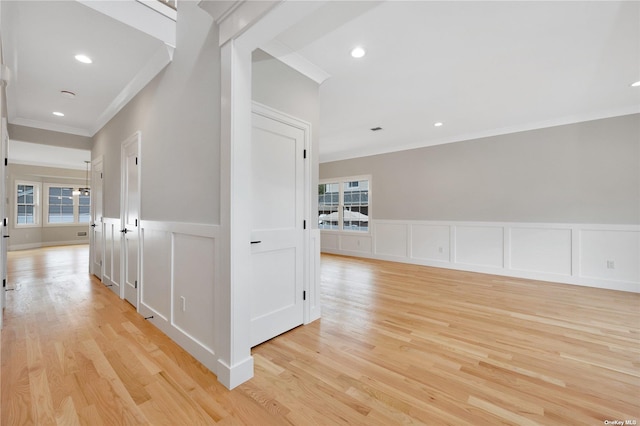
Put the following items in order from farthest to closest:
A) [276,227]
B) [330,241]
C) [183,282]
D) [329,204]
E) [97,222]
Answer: [329,204]
[330,241]
[97,222]
[276,227]
[183,282]

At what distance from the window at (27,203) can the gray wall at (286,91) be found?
10.1 metres

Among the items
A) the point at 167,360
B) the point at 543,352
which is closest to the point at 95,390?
the point at 167,360

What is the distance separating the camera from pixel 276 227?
7.97ft

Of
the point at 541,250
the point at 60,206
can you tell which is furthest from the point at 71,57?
the point at 60,206

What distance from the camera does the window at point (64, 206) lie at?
8.45 m

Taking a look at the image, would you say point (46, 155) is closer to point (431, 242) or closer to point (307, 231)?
point (307, 231)

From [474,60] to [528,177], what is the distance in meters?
3.01

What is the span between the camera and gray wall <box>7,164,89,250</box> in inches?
299

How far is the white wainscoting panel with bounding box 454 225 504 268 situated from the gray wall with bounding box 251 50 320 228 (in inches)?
150

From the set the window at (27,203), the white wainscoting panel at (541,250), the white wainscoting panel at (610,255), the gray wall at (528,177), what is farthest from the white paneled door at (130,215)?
the window at (27,203)

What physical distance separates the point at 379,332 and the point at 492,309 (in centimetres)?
163

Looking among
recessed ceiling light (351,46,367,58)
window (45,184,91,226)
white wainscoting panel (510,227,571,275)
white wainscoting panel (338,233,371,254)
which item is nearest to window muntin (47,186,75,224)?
window (45,184,91,226)

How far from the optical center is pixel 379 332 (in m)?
2.52

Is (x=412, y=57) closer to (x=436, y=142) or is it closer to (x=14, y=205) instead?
(x=436, y=142)
